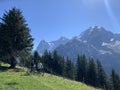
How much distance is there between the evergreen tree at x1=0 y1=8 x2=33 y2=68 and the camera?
65.2m

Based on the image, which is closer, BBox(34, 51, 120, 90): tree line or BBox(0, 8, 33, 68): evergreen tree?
BBox(0, 8, 33, 68): evergreen tree

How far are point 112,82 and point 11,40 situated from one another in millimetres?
93115

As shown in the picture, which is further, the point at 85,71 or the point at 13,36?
the point at 85,71

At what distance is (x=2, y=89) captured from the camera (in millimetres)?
33812

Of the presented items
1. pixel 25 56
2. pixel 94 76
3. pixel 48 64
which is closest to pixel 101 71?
pixel 94 76

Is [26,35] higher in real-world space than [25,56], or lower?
higher

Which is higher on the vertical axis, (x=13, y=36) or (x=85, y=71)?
(x=13, y=36)

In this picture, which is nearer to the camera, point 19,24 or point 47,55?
point 19,24

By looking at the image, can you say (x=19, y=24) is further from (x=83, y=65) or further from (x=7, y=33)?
(x=83, y=65)

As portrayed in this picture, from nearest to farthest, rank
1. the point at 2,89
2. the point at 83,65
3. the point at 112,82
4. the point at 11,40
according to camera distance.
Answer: the point at 2,89 < the point at 11,40 < the point at 112,82 < the point at 83,65

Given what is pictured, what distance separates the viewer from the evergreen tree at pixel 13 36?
→ 65.2 meters

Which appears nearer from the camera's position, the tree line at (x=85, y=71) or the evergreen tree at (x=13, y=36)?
the evergreen tree at (x=13, y=36)

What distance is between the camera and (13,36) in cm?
6581

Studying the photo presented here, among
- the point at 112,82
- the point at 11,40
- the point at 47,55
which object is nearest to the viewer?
the point at 11,40
